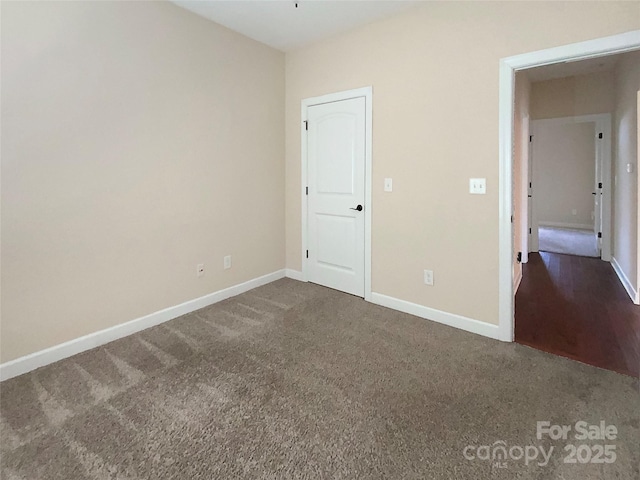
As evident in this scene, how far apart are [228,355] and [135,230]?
1.25 metres

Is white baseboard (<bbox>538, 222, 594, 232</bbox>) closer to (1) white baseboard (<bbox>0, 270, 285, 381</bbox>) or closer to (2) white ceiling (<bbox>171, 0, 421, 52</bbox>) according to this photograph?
(2) white ceiling (<bbox>171, 0, 421, 52</bbox>)

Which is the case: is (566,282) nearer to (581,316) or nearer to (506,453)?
(581,316)

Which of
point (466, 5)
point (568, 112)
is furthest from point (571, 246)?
point (466, 5)

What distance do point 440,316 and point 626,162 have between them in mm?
3078

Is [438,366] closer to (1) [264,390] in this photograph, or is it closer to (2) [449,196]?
(1) [264,390]

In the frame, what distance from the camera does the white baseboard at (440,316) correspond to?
271 cm

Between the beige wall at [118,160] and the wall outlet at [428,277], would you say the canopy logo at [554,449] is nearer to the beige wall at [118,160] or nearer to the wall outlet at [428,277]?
the wall outlet at [428,277]

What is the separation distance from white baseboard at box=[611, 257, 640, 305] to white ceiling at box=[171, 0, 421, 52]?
346cm

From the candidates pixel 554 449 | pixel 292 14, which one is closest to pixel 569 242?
pixel 554 449

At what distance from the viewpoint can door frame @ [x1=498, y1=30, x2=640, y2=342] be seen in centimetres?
231

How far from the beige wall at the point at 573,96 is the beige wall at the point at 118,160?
14.2 ft

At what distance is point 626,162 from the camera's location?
3967 mm

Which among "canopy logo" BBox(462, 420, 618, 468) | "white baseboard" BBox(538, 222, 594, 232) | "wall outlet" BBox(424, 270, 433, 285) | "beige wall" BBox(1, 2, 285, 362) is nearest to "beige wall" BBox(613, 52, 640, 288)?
"wall outlet" BBox(424, 270, 433, 285)

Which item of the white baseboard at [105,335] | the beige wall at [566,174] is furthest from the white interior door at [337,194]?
the beige wall at [566,174]
